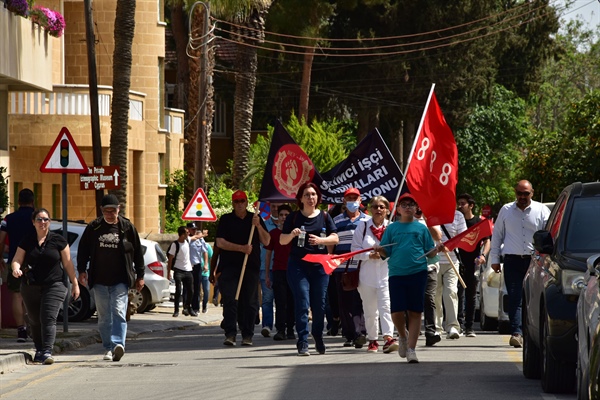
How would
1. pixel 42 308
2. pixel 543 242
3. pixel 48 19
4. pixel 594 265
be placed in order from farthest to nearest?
pixel 48 19
pixel 42 308
pixel 543 242
pixel 594 265

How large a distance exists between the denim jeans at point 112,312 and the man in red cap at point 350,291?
8.74ft

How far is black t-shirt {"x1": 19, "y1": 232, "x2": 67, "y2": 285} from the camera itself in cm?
1538

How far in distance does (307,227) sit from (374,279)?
39.1 inches

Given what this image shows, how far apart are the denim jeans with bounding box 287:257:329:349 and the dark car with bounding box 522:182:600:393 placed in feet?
9.57

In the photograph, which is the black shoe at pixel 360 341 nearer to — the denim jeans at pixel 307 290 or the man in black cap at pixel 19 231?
the denim jeans at pixel 307 290

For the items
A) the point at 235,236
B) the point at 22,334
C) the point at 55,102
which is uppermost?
the point at 55,102

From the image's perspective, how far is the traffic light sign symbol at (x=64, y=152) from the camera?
19.0 metres

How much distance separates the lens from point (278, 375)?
43.4 feet

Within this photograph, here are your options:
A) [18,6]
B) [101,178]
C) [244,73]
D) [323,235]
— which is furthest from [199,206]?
[244,73]

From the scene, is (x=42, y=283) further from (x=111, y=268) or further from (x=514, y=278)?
(x=514, y=278)

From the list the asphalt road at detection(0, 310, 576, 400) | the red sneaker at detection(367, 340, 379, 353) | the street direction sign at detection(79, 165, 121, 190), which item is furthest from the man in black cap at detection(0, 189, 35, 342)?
the red sneaker at detection(367, 340, 379, 353)

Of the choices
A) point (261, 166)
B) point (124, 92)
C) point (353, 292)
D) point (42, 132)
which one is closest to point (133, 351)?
Result: point (353, 292)

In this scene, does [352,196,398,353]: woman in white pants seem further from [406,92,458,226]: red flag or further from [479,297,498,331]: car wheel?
[479,297,498,331]: car wheel

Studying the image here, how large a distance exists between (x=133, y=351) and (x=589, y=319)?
9.47 metres
